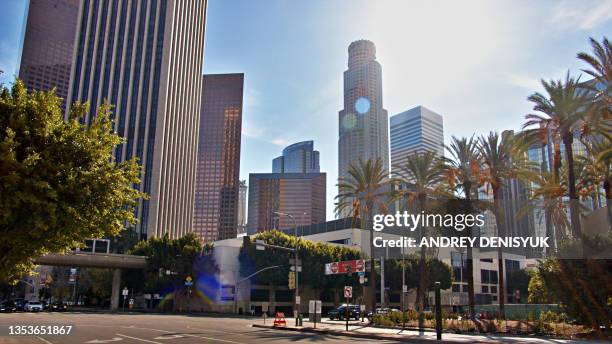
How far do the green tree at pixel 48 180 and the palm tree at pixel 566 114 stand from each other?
90.8 ft

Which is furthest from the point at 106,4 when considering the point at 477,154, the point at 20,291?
the point at 477,154

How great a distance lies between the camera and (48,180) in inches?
609

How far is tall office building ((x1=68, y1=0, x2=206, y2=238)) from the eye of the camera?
456 ft

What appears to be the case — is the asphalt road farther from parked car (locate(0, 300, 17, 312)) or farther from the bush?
parked car (locate(0, 300, 17, 312))

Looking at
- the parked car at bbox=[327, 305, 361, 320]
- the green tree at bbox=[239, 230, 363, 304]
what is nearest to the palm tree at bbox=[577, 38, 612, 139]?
the parked car at bbox=[327, 305, 361, 320]

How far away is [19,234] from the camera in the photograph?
15.6 metres

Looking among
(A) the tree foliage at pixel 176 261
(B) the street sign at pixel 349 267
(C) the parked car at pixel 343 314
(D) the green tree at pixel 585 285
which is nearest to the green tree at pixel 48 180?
(D) the green tree at pixel 585 285

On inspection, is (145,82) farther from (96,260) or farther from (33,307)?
(33,307)

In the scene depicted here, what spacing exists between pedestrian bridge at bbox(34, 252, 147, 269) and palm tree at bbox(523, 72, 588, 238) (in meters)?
62.1

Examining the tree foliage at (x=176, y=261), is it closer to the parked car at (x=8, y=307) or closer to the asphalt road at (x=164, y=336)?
the parked car at (x=8, y=307)

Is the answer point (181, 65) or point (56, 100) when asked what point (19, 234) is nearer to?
point (56, 100)

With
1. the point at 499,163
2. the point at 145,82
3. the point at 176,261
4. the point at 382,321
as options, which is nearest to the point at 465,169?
the point at 499,163

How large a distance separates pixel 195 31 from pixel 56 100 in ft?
522

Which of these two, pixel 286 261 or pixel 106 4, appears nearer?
pixel 286 261
